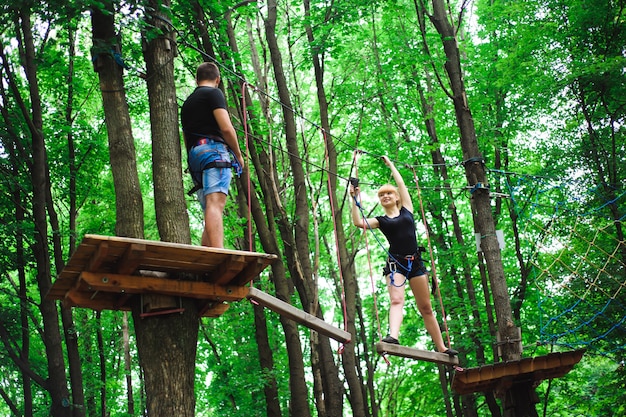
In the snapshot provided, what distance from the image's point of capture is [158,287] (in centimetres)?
516

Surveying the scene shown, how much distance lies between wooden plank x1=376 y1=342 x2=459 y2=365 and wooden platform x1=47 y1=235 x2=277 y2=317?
1.48 m

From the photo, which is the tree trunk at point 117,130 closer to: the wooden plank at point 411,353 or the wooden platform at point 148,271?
the wooden platform at point 148,271

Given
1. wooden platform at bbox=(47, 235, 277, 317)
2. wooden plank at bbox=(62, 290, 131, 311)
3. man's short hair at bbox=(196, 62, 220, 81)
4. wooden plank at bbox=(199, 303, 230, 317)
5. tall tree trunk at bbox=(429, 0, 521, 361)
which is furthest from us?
tall tree trunk at bbox=(429, 0, 521, 361)

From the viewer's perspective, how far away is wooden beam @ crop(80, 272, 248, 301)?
4930 mm

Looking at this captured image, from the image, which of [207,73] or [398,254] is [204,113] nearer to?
[207,73]

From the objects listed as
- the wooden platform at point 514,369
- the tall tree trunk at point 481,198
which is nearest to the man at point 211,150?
the wooden platform at point 514,369

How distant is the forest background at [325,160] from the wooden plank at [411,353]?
1955 mm

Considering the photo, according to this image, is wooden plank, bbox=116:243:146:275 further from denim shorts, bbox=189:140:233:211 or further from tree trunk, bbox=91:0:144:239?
tree trunk, bbox=91:0:144:239

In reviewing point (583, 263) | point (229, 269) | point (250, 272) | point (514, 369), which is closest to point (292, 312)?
point (250, 272)

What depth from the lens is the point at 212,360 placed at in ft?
64.6

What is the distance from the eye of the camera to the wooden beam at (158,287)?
16.2 ft

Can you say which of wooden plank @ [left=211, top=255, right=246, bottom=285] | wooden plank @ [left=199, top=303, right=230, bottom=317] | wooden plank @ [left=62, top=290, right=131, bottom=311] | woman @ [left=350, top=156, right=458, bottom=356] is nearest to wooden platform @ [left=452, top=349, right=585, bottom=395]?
woman @ [left=350, top=156, right=458, bottom=356]

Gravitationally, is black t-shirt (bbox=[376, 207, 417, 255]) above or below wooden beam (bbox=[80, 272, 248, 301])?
above

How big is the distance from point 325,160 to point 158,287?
5.98 m
